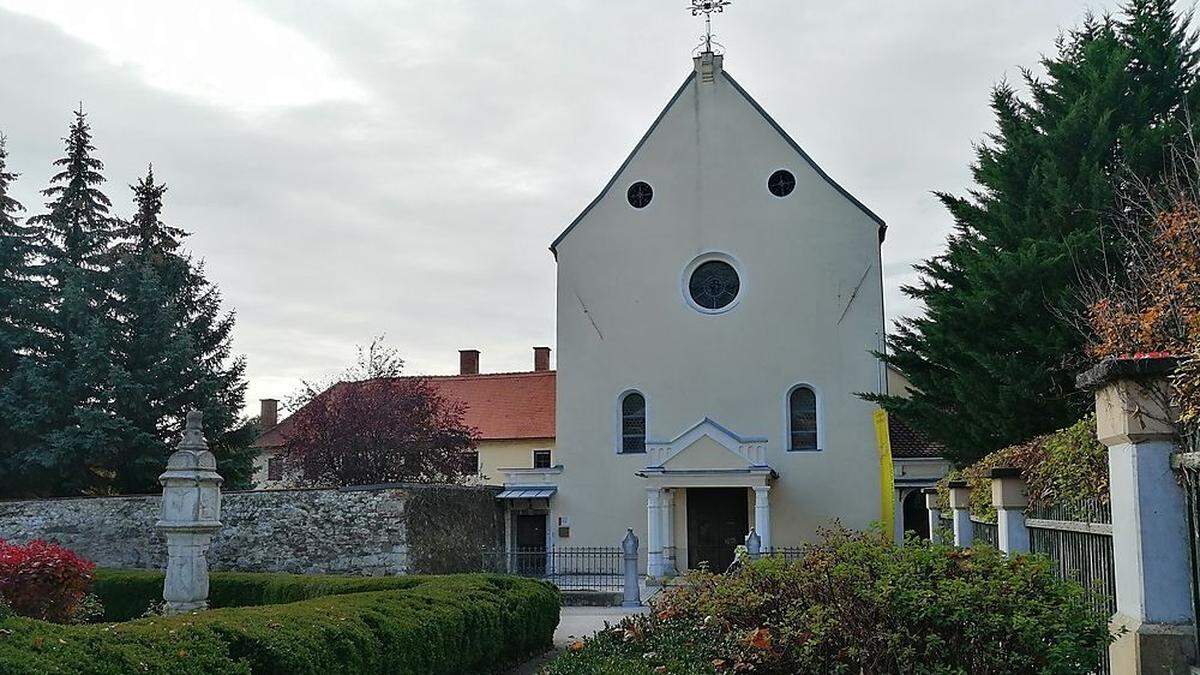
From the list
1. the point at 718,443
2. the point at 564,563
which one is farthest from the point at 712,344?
the point at 564,563

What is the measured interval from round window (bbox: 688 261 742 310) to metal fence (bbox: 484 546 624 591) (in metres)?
7.37

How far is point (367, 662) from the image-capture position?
31.6ft

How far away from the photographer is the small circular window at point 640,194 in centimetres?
3052

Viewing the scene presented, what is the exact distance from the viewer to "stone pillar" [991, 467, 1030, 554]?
9.89 meters

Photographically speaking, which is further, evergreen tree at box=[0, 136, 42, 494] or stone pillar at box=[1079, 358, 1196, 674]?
evergreen tree at box=[0, 136, 42, 494]

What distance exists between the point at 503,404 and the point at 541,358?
17.2ft

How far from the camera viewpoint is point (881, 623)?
7.53 meters

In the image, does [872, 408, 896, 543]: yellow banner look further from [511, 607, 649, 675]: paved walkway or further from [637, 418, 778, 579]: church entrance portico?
[511, 607, 649, 675]: paved walkway

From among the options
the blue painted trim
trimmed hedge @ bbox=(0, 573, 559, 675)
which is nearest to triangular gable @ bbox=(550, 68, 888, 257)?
the blue painted trim

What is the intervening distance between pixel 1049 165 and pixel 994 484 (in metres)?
7.42

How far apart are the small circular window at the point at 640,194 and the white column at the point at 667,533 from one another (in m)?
8.39

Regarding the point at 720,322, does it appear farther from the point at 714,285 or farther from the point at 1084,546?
the point at 1084,546

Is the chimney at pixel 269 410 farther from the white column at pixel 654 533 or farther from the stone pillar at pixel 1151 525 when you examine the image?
the stone pillar at pixel 1151 525

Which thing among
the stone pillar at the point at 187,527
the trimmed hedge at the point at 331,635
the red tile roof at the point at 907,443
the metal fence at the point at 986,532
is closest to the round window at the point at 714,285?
the red tile roof at the point at 907,443
